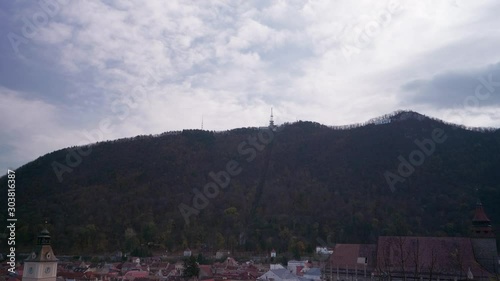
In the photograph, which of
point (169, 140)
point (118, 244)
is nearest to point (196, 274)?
point (118, 244)

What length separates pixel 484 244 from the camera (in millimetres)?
33094

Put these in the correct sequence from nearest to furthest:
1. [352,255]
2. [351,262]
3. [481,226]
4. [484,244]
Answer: [484,244] < [481,226] < [351,262] < [352,255]

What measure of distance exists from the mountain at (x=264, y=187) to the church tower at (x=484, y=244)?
96.2ft

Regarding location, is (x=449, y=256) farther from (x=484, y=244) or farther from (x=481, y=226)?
(x=481, y=226)

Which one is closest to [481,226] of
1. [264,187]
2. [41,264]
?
[41,264]

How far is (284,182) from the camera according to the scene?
3782 inches

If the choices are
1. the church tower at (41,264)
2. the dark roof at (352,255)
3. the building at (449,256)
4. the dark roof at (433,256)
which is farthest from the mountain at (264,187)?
the church tower at (41,264)

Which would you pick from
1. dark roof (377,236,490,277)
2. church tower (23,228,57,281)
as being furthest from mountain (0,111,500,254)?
church tower (23,228,57,281)

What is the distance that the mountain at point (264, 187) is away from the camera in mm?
68250

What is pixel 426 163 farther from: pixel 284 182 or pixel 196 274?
pixel 196 274

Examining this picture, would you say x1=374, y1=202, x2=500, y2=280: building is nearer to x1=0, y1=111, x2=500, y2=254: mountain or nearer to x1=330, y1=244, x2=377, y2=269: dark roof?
x1=330, y1=244, x2=377, y2=269: dark roof

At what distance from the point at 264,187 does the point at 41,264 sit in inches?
2703

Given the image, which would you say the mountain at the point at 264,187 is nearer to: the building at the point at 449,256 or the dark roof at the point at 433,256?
the dark roof at the point at 433,256

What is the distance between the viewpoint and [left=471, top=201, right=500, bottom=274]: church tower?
1284 inches
